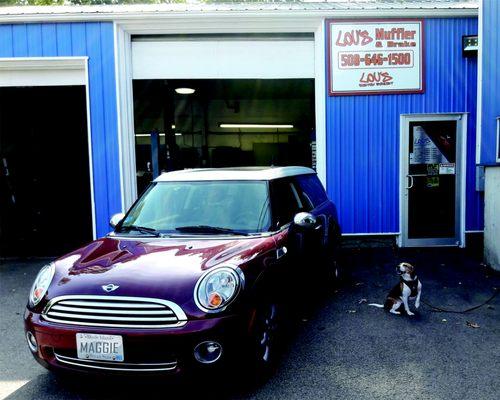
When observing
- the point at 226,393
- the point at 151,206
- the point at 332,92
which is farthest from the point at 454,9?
the point at 226,393

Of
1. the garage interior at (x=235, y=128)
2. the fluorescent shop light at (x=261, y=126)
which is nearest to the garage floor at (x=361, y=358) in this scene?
the garage interior at (x=235, y=128)

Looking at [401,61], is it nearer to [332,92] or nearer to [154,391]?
[332,92]

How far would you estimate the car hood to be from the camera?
129 inches

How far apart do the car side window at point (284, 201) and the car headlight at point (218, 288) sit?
1.02 meters

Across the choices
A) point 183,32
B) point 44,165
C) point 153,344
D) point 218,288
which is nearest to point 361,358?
point 218,288

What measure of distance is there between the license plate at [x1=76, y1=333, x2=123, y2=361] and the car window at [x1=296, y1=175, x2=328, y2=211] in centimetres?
285

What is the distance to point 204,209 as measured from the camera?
14.6ft

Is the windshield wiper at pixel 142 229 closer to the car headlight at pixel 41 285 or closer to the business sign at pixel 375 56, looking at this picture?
the car headlight at pixel 41 285

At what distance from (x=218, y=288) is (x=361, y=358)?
161cm

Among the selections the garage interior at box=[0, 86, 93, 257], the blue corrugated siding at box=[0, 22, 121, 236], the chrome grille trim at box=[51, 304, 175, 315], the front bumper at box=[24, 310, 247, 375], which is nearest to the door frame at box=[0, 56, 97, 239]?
the blue corrugated siding at box=[0, 22, 121, 236]

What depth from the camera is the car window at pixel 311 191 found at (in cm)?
542

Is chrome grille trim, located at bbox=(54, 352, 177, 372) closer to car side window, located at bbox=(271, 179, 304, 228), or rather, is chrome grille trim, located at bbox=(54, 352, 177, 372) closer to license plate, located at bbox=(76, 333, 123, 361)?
license plate, located at bbox=(76, 333, 123, 361)

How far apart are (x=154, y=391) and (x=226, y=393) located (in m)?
0.56

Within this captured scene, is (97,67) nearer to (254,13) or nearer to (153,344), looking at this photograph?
(254,13)
